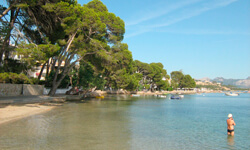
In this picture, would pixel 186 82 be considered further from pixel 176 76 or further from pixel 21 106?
pixel 21 106

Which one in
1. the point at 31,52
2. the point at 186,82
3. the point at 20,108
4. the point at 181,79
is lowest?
the point at 20,108

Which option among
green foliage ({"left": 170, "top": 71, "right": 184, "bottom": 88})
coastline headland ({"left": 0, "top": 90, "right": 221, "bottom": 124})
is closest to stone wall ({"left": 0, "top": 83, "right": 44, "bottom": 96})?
coastline headland ({"left": 0, "top": 90, "right": 221, "bottom": 124})

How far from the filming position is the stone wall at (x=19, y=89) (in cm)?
2992

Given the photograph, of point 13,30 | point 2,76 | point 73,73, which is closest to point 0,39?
point 13,30

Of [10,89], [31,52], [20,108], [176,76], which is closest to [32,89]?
[10,89]

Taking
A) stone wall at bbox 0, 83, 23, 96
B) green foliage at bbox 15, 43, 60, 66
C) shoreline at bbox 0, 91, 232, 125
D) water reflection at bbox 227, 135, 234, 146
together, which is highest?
green foliage at bbox 15, 43, 60, 66

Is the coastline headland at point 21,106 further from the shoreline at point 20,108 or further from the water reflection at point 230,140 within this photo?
the water reflection at point 230,140

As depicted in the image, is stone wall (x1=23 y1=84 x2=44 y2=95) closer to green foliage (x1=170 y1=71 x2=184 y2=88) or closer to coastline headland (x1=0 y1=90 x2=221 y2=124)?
coastline headland (x1=0 y1=90 x2=221 y2=124)

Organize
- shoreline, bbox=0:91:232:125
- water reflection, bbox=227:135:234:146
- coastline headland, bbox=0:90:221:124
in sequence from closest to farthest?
water reflection, bbox=227:135:234:146 → shoreline, bbox=0:91:232:125 → coastline headland, bbox=0:90:221:124

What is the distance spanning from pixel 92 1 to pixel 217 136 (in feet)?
110

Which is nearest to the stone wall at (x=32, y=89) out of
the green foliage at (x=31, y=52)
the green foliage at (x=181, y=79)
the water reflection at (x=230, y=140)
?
the green foliage at (x=31, y=52)

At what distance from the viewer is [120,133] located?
44.2 ft

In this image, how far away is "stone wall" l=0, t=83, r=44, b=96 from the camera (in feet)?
98.2

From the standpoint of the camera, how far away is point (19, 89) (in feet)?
110
